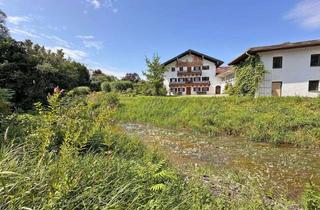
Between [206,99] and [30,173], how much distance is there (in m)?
19.4

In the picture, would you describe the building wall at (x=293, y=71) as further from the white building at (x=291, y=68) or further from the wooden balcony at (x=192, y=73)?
the wooden balcony at (x=192, y=73)

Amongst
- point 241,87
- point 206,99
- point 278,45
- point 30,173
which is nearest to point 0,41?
point 206,99

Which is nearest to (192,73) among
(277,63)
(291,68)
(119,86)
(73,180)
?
(119,86)

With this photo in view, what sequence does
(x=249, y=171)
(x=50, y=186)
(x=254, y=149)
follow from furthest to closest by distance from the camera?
(x=254, y=149)
(x=249, y=171)
(x=50, y=186)

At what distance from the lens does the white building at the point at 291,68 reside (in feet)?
65.8

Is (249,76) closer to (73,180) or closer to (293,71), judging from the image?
(293,71)

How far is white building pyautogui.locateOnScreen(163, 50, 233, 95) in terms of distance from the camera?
3894 cm

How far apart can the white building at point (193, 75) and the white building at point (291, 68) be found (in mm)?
16877

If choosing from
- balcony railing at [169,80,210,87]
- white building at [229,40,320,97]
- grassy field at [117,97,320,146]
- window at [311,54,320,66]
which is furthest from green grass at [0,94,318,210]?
balcony railing at [169,80,210,87]

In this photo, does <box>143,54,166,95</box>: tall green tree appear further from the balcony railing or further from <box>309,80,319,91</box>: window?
<box>309,80,319,91</box>: window

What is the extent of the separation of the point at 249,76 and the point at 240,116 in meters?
8.64

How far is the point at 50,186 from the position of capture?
223 cm

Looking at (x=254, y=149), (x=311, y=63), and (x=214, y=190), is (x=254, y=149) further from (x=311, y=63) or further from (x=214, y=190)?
(x=311, y=63)

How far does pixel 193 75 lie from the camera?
39281 mm
